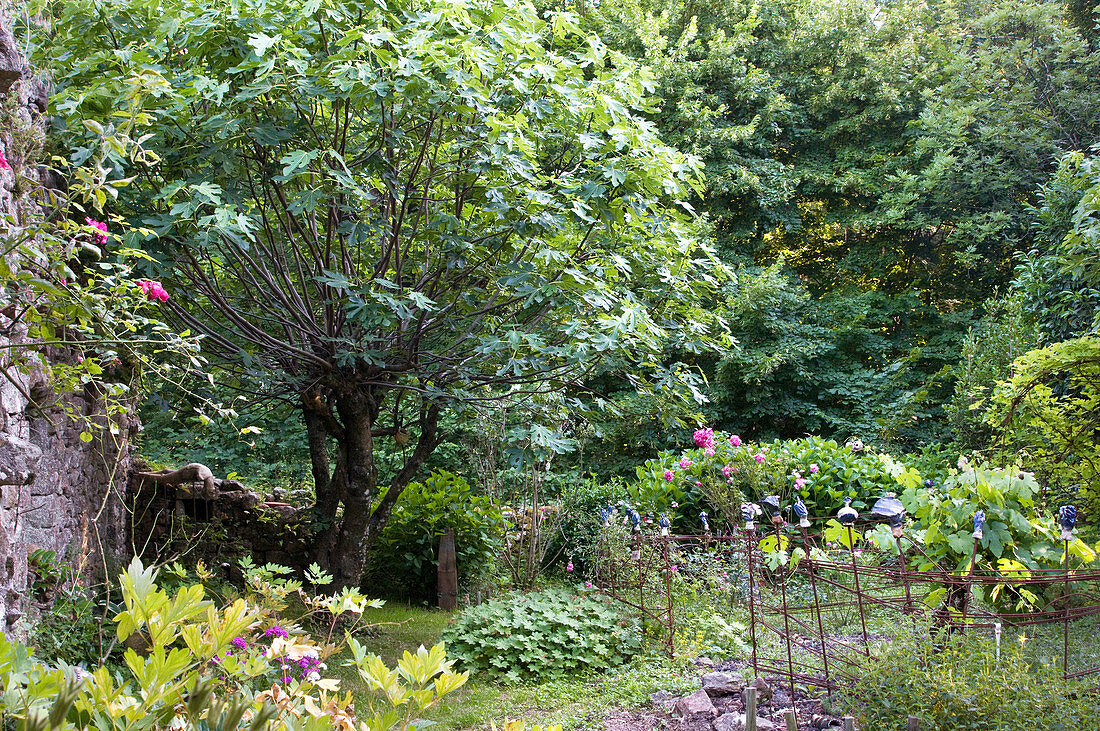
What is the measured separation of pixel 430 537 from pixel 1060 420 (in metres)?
4.64

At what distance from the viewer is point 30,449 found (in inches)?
116

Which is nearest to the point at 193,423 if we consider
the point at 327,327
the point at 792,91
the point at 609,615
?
the point at 327,327

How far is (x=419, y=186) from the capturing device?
423 centimetres

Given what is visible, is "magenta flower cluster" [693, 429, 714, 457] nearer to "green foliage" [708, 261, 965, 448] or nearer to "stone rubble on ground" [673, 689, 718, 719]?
"green foliage" [708, 261, 965, 448]

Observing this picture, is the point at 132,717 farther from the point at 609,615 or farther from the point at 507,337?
the point at 609,615

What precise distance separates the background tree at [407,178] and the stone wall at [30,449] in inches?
9.8

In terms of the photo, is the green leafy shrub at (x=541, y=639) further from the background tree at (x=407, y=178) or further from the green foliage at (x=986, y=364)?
the green foliage at (x=986, y=364)

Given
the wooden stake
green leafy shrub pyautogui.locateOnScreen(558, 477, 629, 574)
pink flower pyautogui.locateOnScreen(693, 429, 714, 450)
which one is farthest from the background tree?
green leafy shrub pyautogui.locateOnScreen(558, 477, 629, 574)

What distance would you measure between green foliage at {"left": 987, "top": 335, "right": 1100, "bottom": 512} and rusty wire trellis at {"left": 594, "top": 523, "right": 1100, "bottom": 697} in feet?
2.63

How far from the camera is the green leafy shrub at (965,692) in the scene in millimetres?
2523

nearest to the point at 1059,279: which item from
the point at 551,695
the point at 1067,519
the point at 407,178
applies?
the point at 1067,519

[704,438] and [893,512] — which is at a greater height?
[704,438]

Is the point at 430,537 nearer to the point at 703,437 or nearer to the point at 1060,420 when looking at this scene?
the point at 703,437

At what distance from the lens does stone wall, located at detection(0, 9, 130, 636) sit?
262cm
